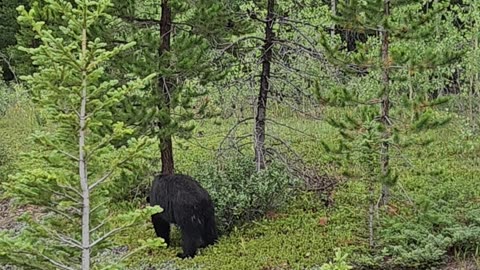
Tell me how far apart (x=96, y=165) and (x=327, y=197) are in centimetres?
549

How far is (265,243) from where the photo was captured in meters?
7.43

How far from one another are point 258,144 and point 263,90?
768 mm

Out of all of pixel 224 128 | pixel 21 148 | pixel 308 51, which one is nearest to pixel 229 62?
pixel 308 51

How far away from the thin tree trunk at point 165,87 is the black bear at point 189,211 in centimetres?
68

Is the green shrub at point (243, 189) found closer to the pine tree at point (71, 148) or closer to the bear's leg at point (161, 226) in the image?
the bear's leg at point (161, 226)

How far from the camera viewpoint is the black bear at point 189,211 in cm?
732

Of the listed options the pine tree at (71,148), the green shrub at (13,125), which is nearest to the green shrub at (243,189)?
the pine tree at (71,148)

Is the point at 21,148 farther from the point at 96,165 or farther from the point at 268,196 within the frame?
the point at 96,165

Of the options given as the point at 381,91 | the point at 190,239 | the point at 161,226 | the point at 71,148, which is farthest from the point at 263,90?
the point at 71,148

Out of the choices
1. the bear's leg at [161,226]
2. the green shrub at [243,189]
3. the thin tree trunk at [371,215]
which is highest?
the thin tree trunk at [371,215]

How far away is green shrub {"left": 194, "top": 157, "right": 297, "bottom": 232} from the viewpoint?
8.05 m

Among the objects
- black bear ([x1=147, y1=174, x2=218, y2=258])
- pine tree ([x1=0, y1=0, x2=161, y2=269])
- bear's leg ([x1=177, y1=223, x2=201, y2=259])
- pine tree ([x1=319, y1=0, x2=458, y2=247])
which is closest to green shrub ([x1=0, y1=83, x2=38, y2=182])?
black bear ([x1=147, y1=174, x2=218, y2=258])

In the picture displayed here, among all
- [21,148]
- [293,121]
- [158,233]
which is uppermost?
[293,121]

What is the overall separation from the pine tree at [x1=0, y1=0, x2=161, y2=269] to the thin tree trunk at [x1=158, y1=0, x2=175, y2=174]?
3.99m
